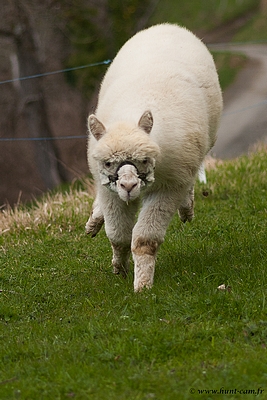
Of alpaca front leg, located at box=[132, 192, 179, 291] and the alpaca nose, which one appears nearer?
the alpaca nose

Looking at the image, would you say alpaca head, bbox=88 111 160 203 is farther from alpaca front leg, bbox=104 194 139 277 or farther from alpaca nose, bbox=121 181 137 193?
alpaca front leg, bbox=104 194 139 277

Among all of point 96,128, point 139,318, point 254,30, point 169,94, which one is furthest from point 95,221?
point 254,30

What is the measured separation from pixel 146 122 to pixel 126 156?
0.30 metres

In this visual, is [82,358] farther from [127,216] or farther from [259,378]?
[127,216]

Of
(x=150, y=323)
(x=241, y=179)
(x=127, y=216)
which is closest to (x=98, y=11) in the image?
(x=241, y=179)

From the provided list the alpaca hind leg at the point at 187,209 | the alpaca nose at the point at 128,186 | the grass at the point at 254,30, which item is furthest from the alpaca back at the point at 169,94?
the grass at the point at 254,30

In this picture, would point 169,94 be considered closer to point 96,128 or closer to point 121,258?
point 96,128

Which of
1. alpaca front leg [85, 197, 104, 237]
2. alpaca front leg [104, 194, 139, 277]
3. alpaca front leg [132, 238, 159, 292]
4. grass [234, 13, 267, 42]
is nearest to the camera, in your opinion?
alpaca front leg [132, 238, 159, 292]

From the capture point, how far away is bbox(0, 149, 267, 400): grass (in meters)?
4.15

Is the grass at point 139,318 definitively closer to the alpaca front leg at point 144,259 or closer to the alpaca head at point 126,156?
the alpaca front leg at point 144,259

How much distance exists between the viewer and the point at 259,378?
159 inches

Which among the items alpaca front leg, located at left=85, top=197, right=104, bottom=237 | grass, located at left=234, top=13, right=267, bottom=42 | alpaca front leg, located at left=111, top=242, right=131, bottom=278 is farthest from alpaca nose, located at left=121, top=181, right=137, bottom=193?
grass, located at left=234, top=13, right=267, bottom=42

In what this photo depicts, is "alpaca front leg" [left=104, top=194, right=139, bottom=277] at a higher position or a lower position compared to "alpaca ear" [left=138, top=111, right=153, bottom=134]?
lower

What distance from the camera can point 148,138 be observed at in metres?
5.29
